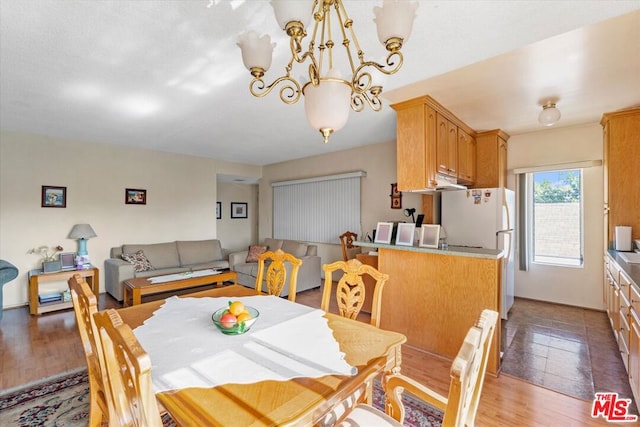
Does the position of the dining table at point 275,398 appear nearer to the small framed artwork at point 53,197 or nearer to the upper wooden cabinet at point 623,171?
the upper wooden cabinet at point 623,171

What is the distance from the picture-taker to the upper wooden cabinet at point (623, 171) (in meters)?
3.09

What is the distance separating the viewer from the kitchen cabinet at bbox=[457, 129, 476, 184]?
354cm

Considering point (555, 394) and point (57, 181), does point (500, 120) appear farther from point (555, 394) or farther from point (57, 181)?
point (57, 181)

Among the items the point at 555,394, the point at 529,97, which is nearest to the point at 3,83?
the point at 529,97

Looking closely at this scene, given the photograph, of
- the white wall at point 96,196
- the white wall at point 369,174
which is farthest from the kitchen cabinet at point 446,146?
the white wall at point 96,196

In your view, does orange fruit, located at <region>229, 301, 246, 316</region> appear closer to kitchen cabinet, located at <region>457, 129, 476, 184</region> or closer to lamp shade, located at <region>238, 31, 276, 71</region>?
lamp shade, located at <region>238, 31, 276, 71</region>

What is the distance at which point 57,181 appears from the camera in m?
4.30

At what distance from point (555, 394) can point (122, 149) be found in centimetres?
618

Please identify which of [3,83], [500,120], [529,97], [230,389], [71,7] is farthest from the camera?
[500,120]

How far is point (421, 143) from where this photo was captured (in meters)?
2.77

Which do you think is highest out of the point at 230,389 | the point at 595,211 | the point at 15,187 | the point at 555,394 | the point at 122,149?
the point at 122,149

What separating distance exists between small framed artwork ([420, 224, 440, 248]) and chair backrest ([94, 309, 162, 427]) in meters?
2.43

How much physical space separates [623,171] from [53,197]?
726cm

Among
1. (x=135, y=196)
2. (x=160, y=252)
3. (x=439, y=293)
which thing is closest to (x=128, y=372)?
(x=439, y=293)
